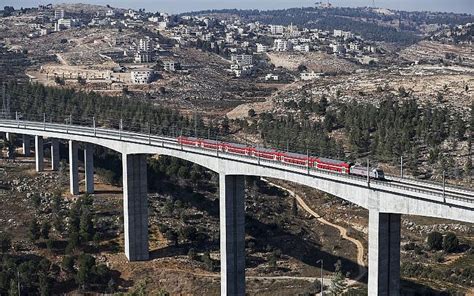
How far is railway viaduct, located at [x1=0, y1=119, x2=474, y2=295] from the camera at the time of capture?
1790 inches

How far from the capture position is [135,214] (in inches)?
2751

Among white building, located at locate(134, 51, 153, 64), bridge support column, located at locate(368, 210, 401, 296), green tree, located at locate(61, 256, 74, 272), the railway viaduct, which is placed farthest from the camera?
white building, located at locate(134, 51, 153, 64)

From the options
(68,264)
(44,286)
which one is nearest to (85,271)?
(68,264)

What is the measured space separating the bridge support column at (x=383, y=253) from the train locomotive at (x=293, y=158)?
3879mm

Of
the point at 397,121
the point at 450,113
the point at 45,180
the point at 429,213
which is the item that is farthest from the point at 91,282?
the point at 450,113

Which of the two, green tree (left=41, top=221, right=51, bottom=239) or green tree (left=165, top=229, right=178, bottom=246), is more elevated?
green tree (left=41, top=221, right=51, bottom=239)

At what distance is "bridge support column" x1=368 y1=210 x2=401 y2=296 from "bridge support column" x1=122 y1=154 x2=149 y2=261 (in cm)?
2891

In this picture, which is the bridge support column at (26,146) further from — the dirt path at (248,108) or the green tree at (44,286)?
the dirt path at (248,108)

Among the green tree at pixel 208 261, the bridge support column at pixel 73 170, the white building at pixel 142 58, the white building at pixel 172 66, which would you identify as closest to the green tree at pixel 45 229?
the bridge support column at pixel 73 170

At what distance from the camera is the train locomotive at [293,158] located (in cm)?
5153

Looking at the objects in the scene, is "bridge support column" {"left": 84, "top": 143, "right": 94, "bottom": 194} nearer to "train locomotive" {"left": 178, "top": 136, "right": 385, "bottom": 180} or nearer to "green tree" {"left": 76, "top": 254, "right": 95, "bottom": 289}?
"train locomotive" {"left": 178, "top": 136, "right": 385, "bottom": 180}

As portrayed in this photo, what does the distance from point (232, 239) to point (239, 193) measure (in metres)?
4.04

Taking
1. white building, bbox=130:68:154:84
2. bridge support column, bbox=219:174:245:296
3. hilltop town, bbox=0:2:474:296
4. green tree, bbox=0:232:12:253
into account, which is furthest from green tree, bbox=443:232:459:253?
white building, bbox=130:68:154:84

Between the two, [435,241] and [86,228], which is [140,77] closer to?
[86,228]
